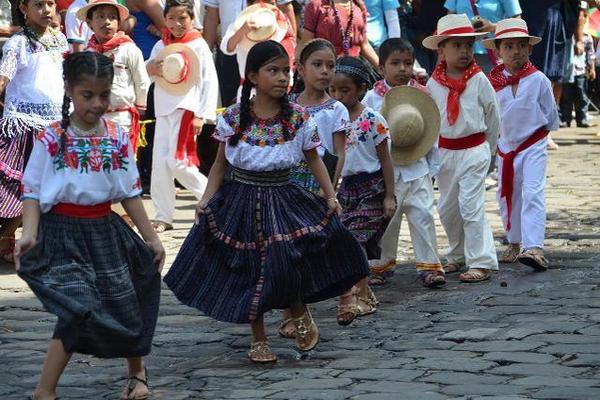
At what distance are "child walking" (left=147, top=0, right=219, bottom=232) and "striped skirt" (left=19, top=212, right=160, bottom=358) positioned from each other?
16.6 feet

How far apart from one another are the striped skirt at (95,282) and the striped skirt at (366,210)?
89.8 inches

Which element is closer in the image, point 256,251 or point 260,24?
point 256,251

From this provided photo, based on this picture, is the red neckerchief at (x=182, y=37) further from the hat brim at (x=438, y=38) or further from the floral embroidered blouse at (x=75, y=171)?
the floral embroidered blouse at (x=75, y=171)

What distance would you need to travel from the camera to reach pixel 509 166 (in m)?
9.88

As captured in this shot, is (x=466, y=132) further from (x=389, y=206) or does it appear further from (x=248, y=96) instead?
(x=248, y=96)

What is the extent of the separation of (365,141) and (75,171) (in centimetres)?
255

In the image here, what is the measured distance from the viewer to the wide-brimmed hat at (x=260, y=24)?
40.1 feet

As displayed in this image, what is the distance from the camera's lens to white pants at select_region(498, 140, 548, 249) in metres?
9.55

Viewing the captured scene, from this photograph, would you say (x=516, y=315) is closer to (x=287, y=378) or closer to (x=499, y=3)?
(x=287, y=378)

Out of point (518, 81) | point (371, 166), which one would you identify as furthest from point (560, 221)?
point (371, 166)

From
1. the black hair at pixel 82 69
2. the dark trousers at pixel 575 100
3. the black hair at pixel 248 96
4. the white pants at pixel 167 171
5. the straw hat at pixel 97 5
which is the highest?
the straw hat at pixel 97 5

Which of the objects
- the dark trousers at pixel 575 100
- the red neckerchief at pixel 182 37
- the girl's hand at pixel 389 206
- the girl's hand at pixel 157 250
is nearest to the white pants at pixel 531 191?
the girl's hand at pixel 389 206

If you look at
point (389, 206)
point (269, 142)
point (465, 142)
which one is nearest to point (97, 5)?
point (465, 142)

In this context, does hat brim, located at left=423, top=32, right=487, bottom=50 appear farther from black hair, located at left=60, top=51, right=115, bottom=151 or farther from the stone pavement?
black hair, located at left=60, top=51, right=115, bottom=151
